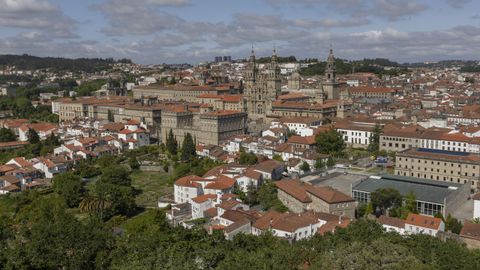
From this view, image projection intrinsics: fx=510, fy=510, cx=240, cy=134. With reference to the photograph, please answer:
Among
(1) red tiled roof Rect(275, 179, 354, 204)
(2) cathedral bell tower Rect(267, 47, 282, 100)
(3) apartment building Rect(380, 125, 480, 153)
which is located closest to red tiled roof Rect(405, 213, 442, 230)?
(1) red tiled roof Rect(275, 179, 354, 204)

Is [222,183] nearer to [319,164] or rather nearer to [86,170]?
[319,164]

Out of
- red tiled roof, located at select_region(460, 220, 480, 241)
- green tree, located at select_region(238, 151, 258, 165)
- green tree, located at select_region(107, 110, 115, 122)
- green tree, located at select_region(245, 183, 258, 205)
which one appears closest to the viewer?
red tiled roof, located at select_region(460, 220, 480, 241)

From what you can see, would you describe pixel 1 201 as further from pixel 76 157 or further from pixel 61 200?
pixel 76 157

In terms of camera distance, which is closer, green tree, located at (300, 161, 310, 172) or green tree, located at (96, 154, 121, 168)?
green tree, located at (300, 161, 310, 172)

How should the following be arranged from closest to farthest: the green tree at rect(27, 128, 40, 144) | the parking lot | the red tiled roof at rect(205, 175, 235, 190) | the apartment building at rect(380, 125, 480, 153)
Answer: the red tiled roof at rect(205, 175, 235, 190)
the parking lot
the apartment building at rect(380, 125, 480, 153)
the green tree at rect(27, 128, 40, 144)

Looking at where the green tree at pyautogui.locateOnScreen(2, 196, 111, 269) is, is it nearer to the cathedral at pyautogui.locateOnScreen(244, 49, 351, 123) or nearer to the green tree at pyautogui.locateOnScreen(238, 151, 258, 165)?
the green tree at pyautogui.locateOnScreen(238, 151, 258, 165)

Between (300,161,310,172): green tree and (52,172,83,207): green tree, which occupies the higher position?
(300,161,310,172): green tree
